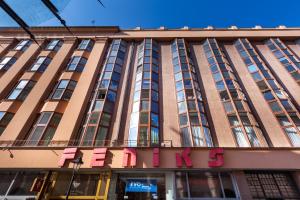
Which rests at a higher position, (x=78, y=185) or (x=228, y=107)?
(x=228, y=107)

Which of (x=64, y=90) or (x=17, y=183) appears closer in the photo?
(x=17, y=183)

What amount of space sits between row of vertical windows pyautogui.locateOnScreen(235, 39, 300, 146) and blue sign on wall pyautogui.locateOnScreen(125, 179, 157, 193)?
1152cm

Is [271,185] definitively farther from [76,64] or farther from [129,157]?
[76,64]

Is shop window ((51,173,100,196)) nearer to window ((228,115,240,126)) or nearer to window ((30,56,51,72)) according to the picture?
window ((228,115,240,126))

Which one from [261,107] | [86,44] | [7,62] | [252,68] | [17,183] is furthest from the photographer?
[86,44]

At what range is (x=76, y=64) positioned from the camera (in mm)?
21391

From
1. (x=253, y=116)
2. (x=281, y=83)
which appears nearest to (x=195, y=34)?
(x=281, y=83)

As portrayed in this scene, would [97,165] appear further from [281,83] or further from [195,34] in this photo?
[195,34]

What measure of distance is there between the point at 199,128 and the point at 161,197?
20.9 feet

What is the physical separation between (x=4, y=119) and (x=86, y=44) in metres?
14.1

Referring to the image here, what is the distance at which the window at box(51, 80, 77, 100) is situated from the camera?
17.9 metres

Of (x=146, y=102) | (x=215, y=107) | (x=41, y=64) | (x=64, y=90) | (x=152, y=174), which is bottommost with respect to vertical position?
(x=152, y=174)

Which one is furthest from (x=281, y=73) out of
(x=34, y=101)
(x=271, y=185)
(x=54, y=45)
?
(x=54, y=45)

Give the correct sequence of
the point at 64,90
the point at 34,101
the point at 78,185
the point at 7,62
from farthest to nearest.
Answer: the point at 7,62 < the point at 64,90 < the point at 34,101 < the point at 78,185
